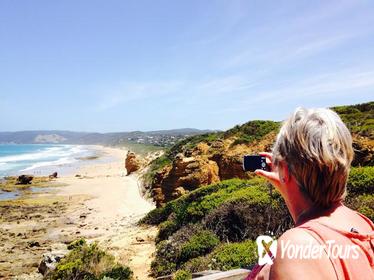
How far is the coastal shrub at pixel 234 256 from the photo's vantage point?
6.55 metres

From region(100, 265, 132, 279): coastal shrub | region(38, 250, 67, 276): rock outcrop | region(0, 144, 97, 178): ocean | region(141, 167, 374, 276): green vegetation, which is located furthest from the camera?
region(0, 144, 97, 178): ocean

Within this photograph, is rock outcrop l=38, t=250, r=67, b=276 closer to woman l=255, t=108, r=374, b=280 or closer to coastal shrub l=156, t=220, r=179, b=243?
coastal shrub l=156, t=220, r=179, b=243

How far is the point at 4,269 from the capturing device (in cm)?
1205

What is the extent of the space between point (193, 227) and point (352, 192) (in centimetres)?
409

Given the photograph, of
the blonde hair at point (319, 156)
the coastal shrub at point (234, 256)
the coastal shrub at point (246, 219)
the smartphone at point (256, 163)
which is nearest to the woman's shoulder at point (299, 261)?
the blonde hair at point (319, 156)

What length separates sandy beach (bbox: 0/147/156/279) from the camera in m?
11.7

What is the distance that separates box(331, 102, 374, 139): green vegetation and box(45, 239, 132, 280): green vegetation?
574 cm

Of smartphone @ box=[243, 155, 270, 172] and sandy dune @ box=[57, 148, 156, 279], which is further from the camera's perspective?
sandy dune @ box=[57, 148, 156, 279]

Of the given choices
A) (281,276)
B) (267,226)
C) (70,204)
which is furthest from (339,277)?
(70,204)

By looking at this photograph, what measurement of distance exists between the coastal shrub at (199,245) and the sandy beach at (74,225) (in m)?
1.25

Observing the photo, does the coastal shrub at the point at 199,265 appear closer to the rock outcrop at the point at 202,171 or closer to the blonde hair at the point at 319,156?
the blonde hair at the point at 319,156
